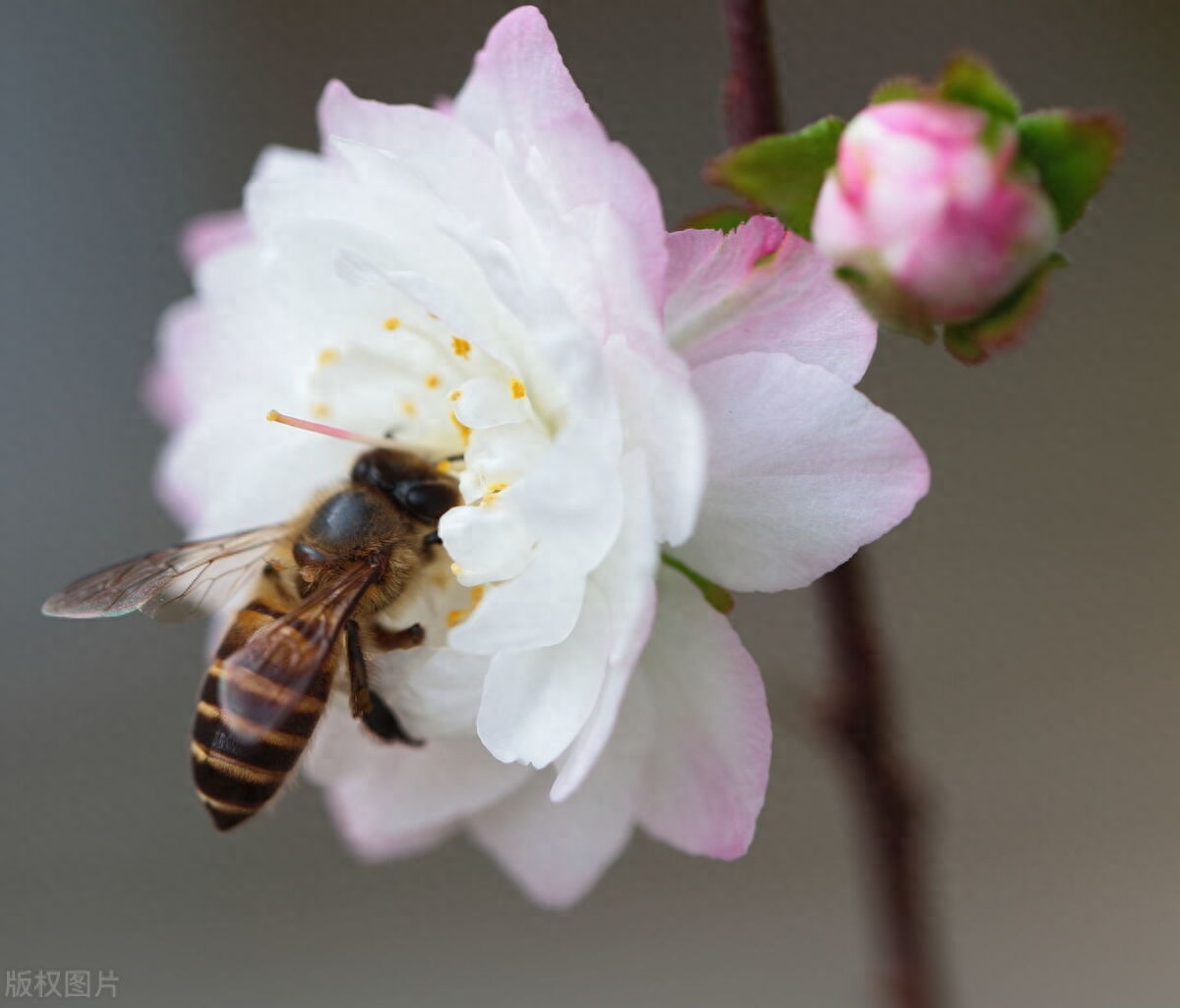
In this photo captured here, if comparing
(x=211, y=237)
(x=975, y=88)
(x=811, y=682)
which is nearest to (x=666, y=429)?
(x=975, y=88)

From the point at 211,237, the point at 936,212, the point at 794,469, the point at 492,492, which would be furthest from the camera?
the point at 211,237

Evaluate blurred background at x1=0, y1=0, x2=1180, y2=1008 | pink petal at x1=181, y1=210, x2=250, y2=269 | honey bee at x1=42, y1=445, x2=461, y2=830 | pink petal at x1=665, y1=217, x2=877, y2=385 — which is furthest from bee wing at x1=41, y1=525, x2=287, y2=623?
blurred background at x1=0, y1=0, x2=1180, y2=1008

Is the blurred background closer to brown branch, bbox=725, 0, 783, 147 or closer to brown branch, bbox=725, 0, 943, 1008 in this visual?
brown branch, bbox=725, 0, 943, 1008

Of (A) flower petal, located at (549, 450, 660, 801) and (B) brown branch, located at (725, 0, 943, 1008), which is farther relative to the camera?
(B) brown branch, located at (725, 0, 943, 1008)

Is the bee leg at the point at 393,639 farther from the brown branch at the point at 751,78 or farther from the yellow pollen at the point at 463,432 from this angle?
the brown branch at the point at 751,78

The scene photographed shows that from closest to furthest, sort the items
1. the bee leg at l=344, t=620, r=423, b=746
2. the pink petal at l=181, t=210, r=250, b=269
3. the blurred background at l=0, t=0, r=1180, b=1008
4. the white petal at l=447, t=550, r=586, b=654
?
the white petal at l=447, t=550, r=586, b=654 < the bee leg at l=344, t=620, r=423, b=746 < the pink petal at l=181, t=210, r=250, b=269 < the blurred background at l=0, t=0, r=1180, b=1008

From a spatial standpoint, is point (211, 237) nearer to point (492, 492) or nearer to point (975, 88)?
point (492, 492)

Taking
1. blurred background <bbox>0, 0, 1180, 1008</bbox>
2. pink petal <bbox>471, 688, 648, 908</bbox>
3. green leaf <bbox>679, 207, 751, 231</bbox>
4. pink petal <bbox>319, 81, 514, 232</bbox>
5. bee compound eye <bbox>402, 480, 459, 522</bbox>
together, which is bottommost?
blurred background <bbox>0, 0, 1180, 1008</bbox>

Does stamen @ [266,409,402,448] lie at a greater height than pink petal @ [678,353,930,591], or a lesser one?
lesser
